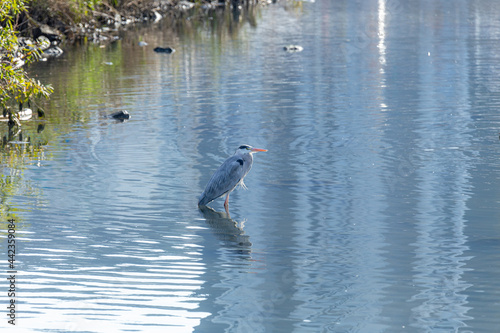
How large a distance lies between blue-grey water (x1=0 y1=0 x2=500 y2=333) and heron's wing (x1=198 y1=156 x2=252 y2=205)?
35 centimetres

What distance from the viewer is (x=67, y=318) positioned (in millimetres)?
7840

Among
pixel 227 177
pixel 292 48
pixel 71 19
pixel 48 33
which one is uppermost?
pixel 71 19

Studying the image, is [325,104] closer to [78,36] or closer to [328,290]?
[328,290]

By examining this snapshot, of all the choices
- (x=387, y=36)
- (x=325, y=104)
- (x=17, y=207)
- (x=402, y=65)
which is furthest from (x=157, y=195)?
(x=387, y=36)

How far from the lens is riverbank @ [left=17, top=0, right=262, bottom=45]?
113 feet

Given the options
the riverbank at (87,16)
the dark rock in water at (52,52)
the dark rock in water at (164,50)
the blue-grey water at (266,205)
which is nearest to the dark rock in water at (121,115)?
the blue-grey water at (266,205)

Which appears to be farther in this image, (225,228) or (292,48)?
(292,48)

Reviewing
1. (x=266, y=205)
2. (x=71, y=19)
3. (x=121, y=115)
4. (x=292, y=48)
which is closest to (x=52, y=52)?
(x=71, y=19)

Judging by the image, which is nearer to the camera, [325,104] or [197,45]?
[325,104]

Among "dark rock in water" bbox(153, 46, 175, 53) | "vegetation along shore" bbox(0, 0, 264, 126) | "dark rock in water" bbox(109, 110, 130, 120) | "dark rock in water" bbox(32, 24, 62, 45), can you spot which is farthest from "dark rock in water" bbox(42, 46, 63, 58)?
"dark rock in water" bbox(109, 110, 130, 120)

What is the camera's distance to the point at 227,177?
11.3 meters

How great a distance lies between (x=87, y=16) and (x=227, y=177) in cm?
2840

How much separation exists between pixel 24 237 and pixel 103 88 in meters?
13.4

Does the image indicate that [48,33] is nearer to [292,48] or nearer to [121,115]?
[292,48]
